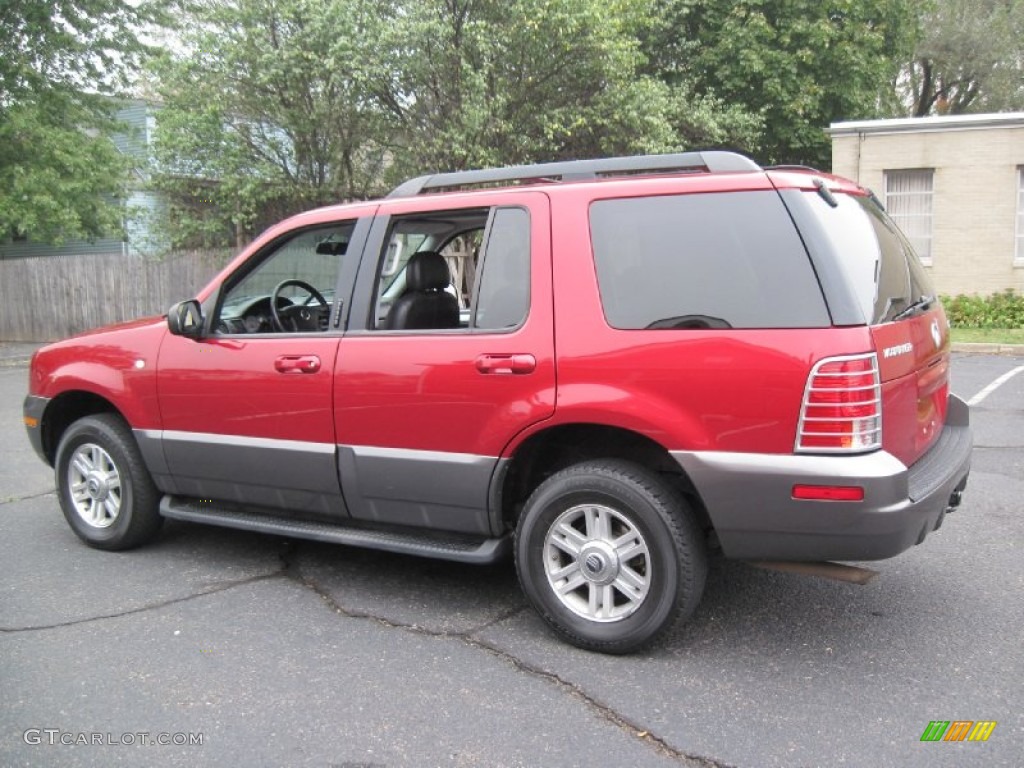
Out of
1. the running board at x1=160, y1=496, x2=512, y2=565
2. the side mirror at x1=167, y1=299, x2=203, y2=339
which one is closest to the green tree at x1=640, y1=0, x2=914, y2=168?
the side mirror at x1=167, y1=299, x2=203, y2=339

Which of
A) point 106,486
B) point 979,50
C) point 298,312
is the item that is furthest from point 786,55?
point 106,486

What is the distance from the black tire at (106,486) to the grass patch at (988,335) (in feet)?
42.5

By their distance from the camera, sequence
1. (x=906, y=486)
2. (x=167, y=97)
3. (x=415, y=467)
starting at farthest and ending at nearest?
(x=167, y=97) < (x=415, y=467) < (x=906, y=486)

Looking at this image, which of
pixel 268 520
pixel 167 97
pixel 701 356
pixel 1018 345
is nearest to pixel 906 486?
pixel 701 356

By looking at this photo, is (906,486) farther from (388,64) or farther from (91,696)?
(388,64)

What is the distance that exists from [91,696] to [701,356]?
2586 mm

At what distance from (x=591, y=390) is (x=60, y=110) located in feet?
59.4

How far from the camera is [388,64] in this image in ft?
47.8

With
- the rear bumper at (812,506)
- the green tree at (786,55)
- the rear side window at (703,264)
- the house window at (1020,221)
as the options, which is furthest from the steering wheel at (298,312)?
the green tree at (786,55)

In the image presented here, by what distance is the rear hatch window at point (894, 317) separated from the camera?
333 centimetres

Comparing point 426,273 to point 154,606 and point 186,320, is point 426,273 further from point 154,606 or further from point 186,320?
point 154,606

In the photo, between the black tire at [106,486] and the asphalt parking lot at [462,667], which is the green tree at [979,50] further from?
the black tire at [106,486]

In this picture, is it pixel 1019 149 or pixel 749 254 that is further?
pixel 1019 149

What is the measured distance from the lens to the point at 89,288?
19.6 m
